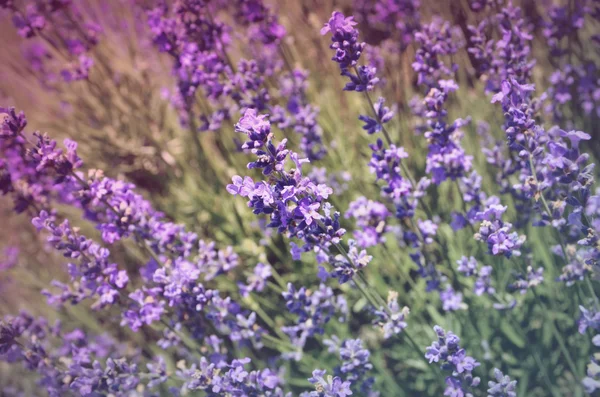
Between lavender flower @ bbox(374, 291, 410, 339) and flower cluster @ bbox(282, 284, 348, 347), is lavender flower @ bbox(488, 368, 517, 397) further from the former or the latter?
flower cluster @ bbox(282, 284, 348, 347)

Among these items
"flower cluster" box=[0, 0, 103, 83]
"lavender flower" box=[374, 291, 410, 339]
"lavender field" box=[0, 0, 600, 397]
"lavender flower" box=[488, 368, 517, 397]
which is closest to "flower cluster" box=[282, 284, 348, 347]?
"lavender field" box=[0, 0, 600, 397]

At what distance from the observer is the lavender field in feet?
5.44

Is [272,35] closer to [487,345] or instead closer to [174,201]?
[174,201]

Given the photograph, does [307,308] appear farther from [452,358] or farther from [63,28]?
[63,28]

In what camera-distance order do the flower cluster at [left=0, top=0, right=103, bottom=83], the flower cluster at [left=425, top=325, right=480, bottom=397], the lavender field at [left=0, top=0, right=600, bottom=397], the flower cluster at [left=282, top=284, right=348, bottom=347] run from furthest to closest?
the flower cluster at [left=0, top=0, right=103, bottom=83] → the flower cluster at [left=282, top=284, right=348, bottom=347] → the lavender field at [left=0, top=0, right=600, bottom=397] → the flower cluster at [left=425, top=325, right=480, bottom=397]

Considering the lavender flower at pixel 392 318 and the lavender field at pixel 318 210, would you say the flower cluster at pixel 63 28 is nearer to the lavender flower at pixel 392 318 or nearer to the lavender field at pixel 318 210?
the lavender field at pixel 318 210

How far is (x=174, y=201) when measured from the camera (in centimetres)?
336

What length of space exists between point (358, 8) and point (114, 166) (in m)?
2.10

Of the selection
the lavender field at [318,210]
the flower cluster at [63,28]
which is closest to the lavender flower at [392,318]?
the lavender field at [318,210]

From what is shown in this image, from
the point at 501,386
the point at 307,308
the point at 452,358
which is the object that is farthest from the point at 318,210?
the point at 501,386

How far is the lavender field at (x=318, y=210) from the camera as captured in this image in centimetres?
166

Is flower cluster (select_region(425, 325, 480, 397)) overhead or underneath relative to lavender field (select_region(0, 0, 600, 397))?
underneath

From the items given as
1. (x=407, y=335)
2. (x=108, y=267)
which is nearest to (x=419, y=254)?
(x=407, y=335)

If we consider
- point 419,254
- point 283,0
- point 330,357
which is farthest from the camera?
point 283,0
